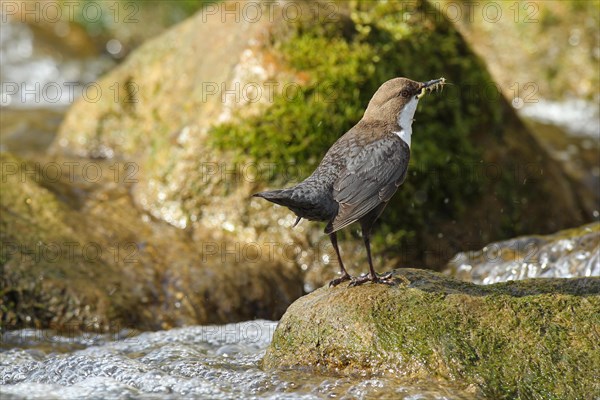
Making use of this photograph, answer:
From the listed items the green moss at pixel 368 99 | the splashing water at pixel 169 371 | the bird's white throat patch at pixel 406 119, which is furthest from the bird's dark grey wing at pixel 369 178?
the green moss at pixel 368 99

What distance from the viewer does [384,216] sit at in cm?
631

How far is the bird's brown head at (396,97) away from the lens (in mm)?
4773

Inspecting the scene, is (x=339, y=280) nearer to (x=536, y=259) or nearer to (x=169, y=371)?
(x=169, y=371)

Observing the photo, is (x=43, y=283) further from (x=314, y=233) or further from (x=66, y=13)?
(x=66, y=13)

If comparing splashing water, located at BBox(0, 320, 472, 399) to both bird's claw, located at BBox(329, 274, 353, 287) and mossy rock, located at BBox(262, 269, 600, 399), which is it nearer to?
mossy rock, located at BBox(262, 269, 600, 399)

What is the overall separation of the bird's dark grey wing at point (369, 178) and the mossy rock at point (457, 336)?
0.40m

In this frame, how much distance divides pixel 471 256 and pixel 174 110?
9.51 ft

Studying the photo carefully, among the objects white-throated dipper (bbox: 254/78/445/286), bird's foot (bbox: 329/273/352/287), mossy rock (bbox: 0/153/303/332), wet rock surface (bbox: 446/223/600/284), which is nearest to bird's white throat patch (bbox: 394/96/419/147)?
white-throated dipper (bbox: 254/78/445/286)

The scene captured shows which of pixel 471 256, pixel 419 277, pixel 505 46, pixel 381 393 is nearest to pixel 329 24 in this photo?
pixel 471 256

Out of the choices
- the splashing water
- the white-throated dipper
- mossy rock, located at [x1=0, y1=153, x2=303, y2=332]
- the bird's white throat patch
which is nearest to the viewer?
the splashing water

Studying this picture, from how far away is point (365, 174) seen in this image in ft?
14.5

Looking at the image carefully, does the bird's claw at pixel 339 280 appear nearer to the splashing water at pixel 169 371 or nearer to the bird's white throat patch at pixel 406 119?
the splashing water at pixel 169 371

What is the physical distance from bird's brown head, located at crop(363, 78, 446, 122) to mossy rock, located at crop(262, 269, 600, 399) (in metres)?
1.05

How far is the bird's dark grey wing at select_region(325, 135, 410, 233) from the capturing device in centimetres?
425
